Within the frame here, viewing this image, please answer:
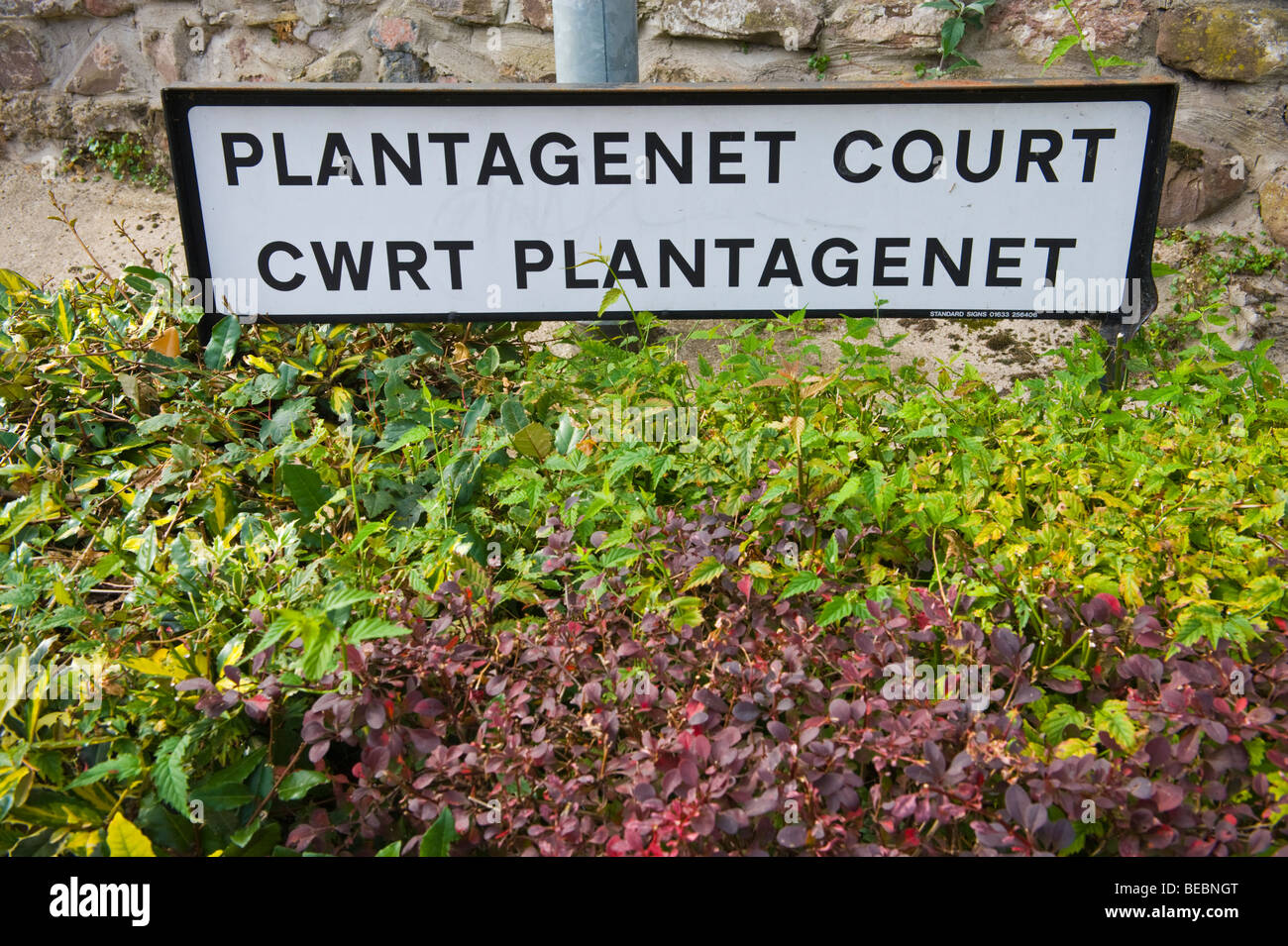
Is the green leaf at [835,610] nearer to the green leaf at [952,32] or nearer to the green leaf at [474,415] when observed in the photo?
the green leaf at [474,415]

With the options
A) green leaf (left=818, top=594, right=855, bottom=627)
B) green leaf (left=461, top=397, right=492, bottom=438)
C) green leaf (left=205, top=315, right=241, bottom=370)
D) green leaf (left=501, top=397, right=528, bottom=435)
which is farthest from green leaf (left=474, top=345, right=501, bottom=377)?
green leaf (left=818, top=594, right=855, bottom=627)

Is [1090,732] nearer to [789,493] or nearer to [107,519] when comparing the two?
[789,493]

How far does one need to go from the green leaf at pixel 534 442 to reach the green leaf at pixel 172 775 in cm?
73

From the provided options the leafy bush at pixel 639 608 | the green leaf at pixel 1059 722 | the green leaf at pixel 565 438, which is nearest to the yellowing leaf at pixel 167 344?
the leafy bush at pixel 639 608

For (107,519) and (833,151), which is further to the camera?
(833,151)

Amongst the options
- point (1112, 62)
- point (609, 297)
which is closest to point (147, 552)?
point (609, 297)

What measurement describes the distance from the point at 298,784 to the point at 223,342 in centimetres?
122

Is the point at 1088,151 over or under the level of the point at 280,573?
over

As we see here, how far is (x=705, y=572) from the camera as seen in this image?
1481 millimetres

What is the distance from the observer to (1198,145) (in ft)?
9.18
